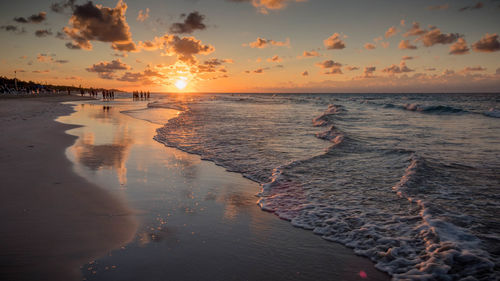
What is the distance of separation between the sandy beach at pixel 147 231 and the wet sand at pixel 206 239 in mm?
16

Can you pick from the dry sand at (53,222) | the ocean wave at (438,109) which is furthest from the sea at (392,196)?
the ocean wave at (438,109)

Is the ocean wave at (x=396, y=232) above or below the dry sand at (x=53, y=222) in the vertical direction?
below

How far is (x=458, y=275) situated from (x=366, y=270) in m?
1.24

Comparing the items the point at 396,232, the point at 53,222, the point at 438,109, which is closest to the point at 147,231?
the point at 53,222

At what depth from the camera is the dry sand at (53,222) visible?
3.50 meters

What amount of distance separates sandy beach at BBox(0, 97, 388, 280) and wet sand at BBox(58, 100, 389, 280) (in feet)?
0.05

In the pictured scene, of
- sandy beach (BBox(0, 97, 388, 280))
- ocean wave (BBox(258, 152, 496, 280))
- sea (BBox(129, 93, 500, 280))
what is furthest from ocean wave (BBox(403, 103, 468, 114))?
sandy beach (BBox(0, 97, 388, 280))

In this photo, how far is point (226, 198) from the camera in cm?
621

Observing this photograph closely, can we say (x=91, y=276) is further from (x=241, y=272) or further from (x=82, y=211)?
(x=82, y=211)

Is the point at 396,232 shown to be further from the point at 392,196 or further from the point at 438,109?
the point at 438,109

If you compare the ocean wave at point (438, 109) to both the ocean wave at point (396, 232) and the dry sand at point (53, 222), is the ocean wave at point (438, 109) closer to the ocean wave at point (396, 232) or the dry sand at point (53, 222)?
the ocean wave at point (396, 232)

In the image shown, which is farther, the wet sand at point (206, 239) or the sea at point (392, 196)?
the sea at point (392, 196)

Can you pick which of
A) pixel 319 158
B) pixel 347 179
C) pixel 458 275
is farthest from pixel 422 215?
pixel 319 158

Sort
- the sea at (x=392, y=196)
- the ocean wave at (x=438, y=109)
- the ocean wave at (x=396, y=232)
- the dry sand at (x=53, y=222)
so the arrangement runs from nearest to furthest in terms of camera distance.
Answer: the dry sand at (x=53, y=222)
the ocean wave at (x=396, y=232)
the sea at (x=392, y=196)
the ocean wave at (x=438, y=109)
